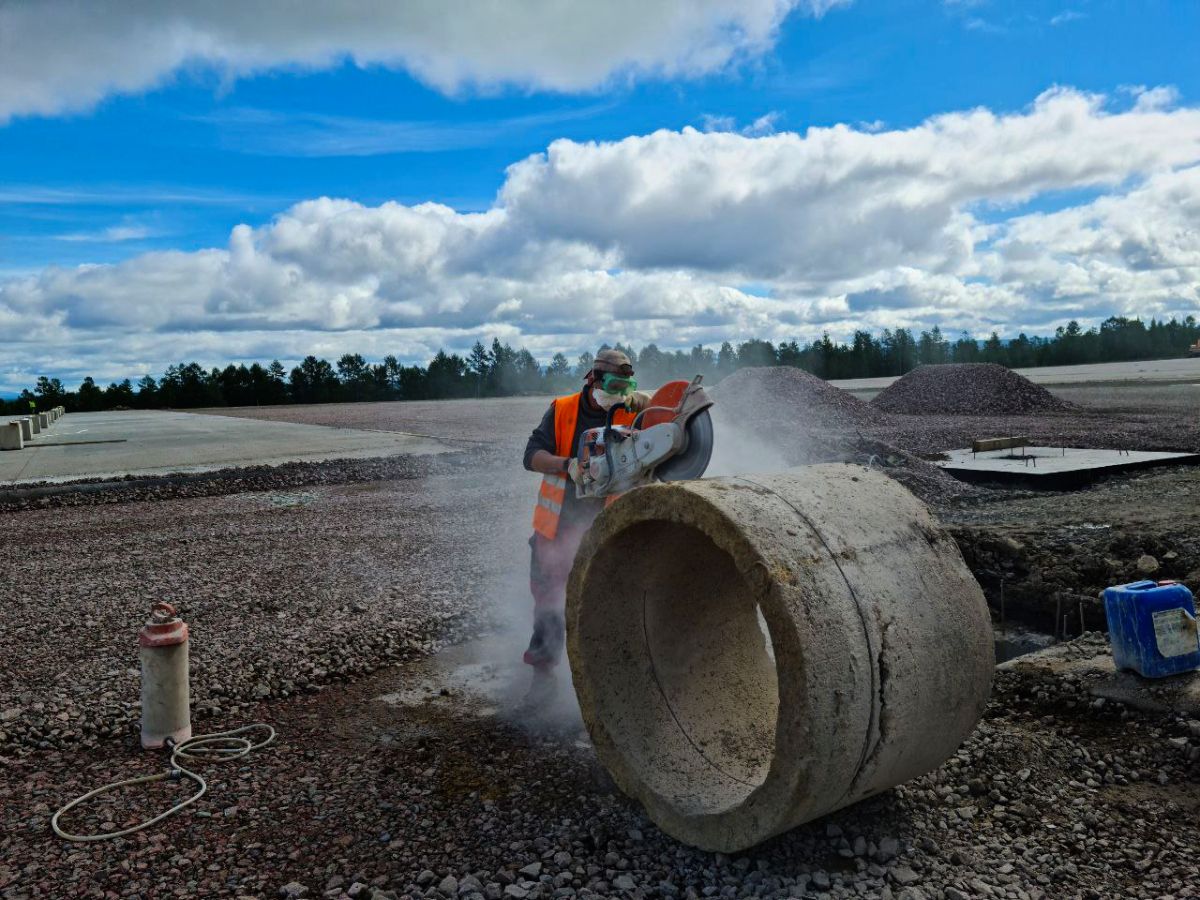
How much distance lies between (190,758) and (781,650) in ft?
10.2

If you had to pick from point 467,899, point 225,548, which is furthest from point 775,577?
point 225,548

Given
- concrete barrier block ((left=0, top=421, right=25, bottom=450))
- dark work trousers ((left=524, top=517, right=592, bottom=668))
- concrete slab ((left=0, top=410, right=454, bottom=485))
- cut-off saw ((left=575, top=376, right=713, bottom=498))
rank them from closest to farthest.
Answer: cut-off saw ((left=575, top=376, right=713, bottom=498)) < dark work trousers ((left=524, top=517, right=592, bottom=668)) < concrete slab ((left=0, top=410, right=454, bottom=485)) < concrete barrier block ((left=0, top=421, right=25, bottom=450))

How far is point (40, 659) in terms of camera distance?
6047 millimetres

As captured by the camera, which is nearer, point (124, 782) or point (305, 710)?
point (124, 782)

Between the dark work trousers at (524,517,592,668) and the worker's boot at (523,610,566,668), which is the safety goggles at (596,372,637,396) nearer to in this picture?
the dark work trousers at (524,517,592,668)

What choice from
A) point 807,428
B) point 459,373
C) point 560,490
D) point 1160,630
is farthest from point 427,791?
point 459,373

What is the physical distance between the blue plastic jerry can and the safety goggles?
273 centimetres

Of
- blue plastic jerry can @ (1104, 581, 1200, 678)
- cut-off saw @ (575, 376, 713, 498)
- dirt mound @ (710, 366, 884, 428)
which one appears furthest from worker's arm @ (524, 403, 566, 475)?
dirt mound @ (710, 366, 884, 428)

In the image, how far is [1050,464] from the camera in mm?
12609

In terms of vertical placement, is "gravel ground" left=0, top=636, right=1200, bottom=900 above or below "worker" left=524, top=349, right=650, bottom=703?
below

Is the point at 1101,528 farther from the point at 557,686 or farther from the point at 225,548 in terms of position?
the point at 225,548

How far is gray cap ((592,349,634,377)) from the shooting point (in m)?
4.99

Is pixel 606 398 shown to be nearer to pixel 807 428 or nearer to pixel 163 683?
pixel 163 683

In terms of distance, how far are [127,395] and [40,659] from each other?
68918 mm
